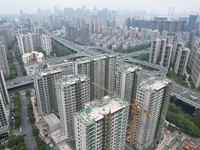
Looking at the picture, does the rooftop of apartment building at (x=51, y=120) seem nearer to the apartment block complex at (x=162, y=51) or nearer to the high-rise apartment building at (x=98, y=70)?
the high-rise apartment building at (x=98, y=70)

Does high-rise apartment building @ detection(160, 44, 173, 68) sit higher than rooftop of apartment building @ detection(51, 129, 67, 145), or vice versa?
high-rise apartment building @ detection(160, 44, 173, 68)

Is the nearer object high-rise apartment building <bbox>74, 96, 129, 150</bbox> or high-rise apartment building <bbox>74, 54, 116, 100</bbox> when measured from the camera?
high-rise apartment building <bbox>74, 96, 129, 150</bbox>

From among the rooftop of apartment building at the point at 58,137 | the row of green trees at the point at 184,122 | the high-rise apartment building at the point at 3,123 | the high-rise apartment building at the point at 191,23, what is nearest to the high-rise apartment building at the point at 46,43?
the high-rise apartment building at the point at 3,123

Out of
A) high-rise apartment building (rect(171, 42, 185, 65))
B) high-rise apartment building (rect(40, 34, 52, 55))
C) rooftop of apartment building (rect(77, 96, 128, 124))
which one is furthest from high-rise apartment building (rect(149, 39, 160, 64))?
high-rise apartment building (rect(40, 34, 52, 55))

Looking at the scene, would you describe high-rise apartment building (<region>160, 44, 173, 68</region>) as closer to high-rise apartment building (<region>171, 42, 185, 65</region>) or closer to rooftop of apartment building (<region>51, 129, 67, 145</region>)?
high-rise apartment building (<region>171, 42, 185, 65</region>)

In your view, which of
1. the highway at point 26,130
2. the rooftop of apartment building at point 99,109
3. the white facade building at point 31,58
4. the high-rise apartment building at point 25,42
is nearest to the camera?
the rooftop of apartment building at point 99,109

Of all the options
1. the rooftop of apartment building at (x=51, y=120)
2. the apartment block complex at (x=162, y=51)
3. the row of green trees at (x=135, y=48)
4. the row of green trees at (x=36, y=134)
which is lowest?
the row of green trees at (x=36, y=134)

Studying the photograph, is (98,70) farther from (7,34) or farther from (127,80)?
(7,34)

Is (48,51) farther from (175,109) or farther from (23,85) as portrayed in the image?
(175,109)
